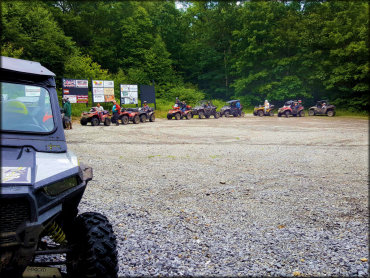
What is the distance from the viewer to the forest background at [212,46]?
31.8 m

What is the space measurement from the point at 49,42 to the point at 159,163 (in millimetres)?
26414

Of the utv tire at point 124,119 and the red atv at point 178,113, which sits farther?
the red atv at point 178,113

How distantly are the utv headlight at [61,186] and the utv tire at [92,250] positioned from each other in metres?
0.34

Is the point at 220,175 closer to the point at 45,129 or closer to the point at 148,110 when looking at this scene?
the point at 45,129

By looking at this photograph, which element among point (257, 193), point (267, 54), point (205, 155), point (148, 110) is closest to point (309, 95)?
point (267, 54)

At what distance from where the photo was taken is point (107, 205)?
16.2ft

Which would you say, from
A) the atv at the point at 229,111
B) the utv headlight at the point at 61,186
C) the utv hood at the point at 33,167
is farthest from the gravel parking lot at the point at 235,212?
the atv at the point at 229,111

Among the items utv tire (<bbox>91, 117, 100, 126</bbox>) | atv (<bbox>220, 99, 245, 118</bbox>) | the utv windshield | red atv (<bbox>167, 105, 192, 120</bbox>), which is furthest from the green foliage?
the utv windshield

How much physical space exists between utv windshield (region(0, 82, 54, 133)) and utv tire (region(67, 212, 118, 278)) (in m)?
0.88

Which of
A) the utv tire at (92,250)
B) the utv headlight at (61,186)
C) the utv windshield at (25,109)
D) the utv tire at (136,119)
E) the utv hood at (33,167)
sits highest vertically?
the utv windshield at (25,109)

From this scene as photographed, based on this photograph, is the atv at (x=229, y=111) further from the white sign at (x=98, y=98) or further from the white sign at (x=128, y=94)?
the white sign at (x=98, y=98)

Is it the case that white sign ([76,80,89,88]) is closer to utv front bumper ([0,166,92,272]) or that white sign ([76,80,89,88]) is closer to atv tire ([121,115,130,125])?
atv tire ([121,115,130,125])

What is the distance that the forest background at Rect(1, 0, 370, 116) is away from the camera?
31.8 meters

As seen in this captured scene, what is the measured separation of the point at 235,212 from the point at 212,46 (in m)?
56.0
